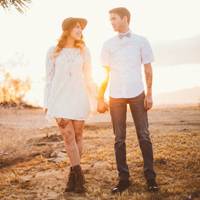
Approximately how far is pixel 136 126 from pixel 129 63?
822mm

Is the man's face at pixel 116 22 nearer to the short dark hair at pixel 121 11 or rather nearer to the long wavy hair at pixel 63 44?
the short dark hair at pixel 121 11

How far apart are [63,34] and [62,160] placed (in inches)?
106

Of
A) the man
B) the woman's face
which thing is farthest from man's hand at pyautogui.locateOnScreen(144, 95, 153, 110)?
the woman's face

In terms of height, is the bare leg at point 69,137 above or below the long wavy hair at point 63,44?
below

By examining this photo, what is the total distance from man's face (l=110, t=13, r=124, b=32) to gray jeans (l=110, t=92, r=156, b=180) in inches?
35.5

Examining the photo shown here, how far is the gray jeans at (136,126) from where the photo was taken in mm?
3188

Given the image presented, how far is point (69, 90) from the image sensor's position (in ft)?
10.8

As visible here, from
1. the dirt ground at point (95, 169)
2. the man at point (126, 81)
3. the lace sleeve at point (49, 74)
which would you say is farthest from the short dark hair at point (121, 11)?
the dirt ground at point (95, 169)

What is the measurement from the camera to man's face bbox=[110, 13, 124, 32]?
3152 mm

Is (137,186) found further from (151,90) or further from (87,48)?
(87,48)

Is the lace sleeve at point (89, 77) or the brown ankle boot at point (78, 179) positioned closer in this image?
the brown ankle boot at point (78, 179)

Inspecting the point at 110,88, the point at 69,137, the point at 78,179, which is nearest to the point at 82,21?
the point at 110,88

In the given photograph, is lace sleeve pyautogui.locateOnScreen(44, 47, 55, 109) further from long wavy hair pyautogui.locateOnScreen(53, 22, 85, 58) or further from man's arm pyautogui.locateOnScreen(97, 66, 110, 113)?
man's arm pyautogui.locateOnScreen(97, 66, 110, 113)

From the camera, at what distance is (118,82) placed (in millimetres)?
3184
